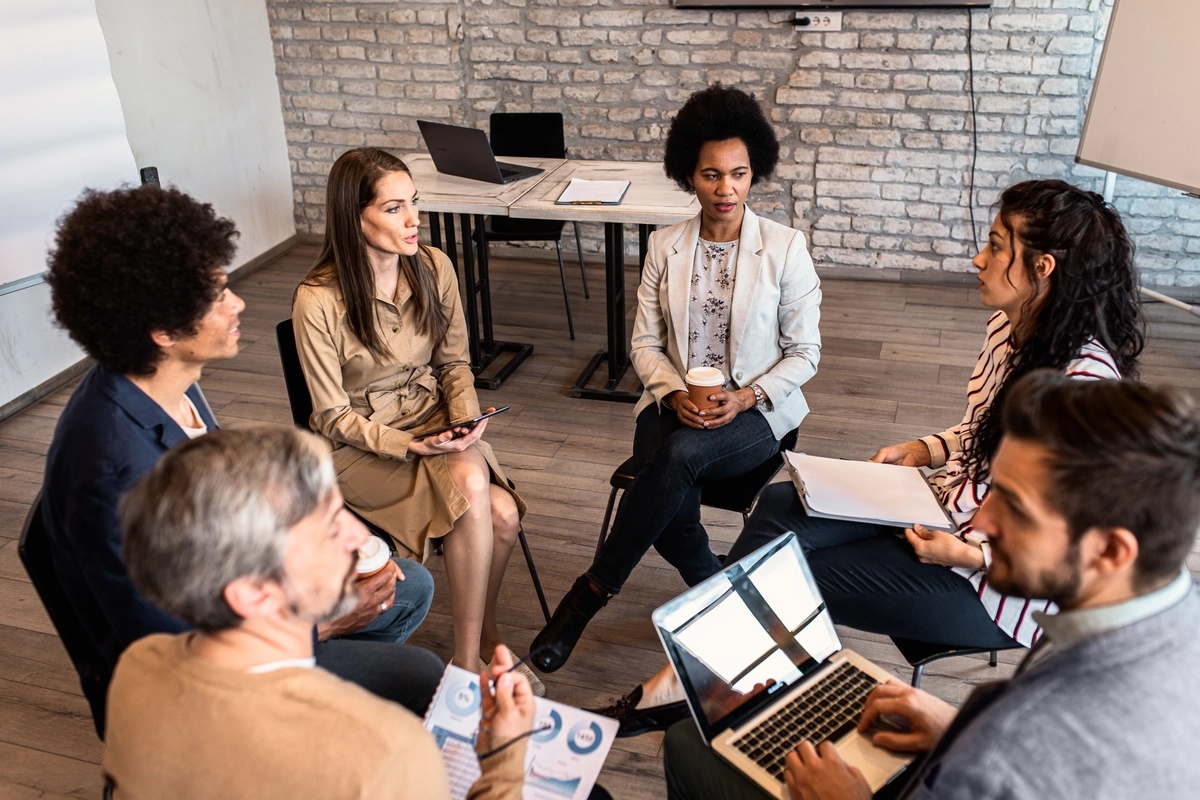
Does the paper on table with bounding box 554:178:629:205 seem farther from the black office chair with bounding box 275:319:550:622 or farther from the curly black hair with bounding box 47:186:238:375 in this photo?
the curly black hair with bounding box 47:186:238:375

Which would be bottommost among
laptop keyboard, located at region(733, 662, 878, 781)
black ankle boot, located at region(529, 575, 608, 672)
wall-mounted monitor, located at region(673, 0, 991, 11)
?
black ankle boot, located at region(529, 575, 608, 672)

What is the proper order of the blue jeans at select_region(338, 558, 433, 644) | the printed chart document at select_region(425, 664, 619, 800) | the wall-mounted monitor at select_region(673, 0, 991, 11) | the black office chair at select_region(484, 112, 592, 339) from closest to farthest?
the printed chart document at select_region(425, 664, 619, 800), the blue jeans at select_region(338, 558, 433, 644), the black office chair at select_region(484, 112, 592, 339), the wall-mounted monitor at select_region(673, 0, 991, 11)

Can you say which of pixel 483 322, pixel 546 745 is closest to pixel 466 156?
pixel 483 322

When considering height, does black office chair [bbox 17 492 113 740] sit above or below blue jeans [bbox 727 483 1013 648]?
above

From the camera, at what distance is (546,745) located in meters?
1.36

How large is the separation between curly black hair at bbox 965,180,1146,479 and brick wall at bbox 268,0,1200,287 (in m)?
2.96

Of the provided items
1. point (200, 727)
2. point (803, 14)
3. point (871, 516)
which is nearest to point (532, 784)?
point (200, 727)

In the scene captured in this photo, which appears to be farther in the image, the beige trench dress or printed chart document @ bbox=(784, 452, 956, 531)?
the beige trench dress

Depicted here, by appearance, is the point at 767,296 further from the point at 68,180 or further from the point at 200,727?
the point at 68,180

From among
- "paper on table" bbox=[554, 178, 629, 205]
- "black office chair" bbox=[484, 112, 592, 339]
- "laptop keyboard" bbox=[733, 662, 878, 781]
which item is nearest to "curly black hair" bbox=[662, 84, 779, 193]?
"paper on table" bbox=[554, 178, 629, 205]

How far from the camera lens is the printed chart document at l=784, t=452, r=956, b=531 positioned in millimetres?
1919

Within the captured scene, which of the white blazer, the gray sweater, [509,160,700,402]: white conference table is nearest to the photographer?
the gray sweater

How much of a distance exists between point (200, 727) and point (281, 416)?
2871mm

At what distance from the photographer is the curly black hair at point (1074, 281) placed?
1804 mm
